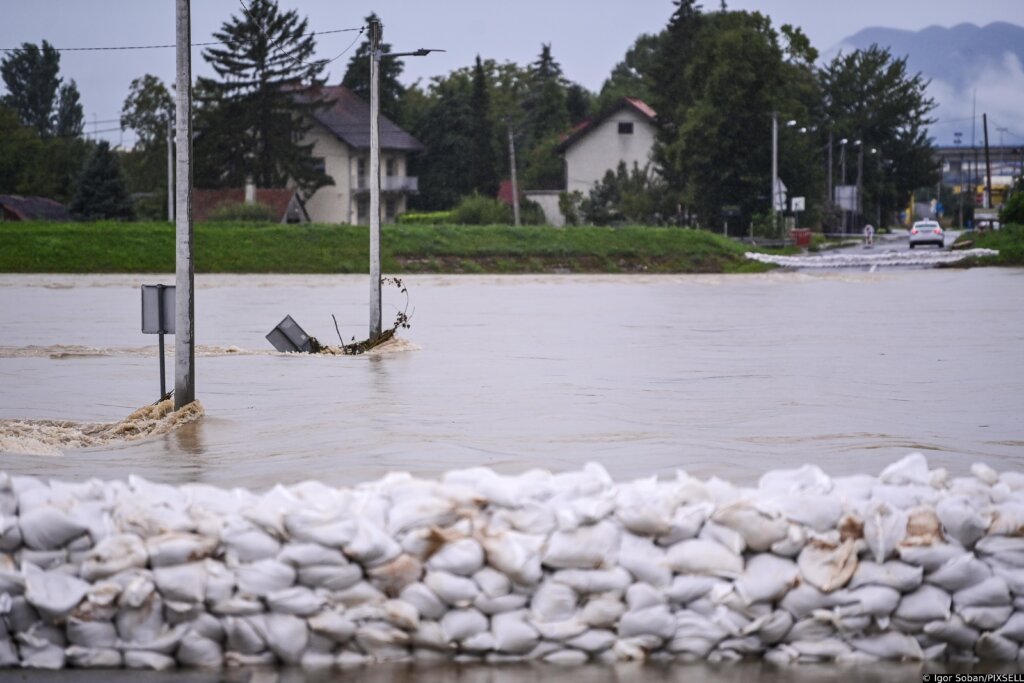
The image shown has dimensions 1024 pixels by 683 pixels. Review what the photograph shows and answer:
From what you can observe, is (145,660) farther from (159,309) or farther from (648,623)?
(159,309)

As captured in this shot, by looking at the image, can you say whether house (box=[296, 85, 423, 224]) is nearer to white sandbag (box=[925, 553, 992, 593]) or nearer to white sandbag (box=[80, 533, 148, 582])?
white sandbag (box=[80, 533, 148, 582])

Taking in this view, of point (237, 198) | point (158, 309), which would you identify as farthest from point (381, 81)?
point (158, 309)

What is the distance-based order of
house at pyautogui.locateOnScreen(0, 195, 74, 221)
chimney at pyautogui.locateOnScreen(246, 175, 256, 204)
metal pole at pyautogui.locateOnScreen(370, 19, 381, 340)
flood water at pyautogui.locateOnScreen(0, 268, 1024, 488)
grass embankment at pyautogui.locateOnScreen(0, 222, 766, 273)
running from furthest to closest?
house at pyautogui.locateOnScreen(0, 195, 74, 221) → chimney at pyautogui.locateOnScreen(246, 175, 256, 204) → grass embankment at pyautogui.locateOnScreen(0, 222, 766, 273) → metal pole at pyautogui.locateOnScreen(370, 19, 381, 340) → flood water at pyautogui.locateOnScreen(0, 268, 1024, 488)

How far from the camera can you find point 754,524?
6691mm

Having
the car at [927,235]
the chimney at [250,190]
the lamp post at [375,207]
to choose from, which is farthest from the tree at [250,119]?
the lamp post at [375,207]

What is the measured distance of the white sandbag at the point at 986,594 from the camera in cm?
671

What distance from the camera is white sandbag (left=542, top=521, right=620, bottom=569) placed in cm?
654

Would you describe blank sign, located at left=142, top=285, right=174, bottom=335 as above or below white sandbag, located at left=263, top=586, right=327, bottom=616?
above

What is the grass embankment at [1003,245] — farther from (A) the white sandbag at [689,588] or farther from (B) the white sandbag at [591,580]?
(B) the white sandbag at [591,580]

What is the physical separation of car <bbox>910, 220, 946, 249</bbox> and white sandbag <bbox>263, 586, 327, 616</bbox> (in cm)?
7199

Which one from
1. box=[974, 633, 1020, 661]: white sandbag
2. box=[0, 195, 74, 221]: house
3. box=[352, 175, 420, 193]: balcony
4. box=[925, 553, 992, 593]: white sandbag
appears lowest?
box=[974, 633, 1020, 661]: white sandbag

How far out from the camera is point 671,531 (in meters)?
6.72

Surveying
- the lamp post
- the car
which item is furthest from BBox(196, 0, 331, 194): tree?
the lamp post

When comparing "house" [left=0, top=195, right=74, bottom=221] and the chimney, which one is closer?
the chimney
